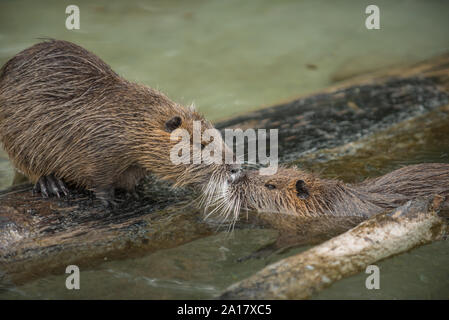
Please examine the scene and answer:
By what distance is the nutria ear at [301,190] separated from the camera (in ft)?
12.3

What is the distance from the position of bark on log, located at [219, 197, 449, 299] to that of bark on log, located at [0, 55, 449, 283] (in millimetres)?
935

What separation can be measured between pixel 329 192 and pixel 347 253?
0.90 meters

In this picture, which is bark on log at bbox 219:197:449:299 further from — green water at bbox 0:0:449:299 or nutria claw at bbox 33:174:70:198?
nutria claw at bbox 33:174:70:198

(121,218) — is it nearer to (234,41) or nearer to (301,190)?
(301,190)

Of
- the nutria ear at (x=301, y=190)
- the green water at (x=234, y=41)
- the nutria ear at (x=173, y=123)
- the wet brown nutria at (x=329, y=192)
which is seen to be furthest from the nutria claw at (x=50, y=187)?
the nutria ear at (x=301, y=190)

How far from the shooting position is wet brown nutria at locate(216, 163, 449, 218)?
3.67 m

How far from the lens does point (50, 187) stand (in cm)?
375

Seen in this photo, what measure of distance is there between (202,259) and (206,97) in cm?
351

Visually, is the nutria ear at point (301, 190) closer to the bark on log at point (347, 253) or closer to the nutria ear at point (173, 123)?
the bark on log at point (347, 253)

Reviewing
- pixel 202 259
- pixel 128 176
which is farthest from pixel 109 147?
pixel 202 259

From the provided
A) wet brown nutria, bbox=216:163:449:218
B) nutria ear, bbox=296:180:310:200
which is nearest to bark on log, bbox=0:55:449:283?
wet brown nutria, bbox=216:163:449:218

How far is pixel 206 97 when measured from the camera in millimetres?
6551
